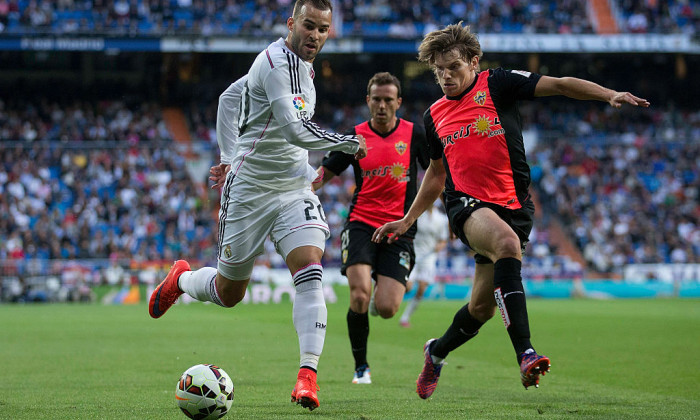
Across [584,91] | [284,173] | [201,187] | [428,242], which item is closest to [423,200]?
[284,173]

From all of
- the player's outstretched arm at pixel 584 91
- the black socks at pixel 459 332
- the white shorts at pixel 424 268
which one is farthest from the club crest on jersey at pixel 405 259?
the white shorts at pixel 424 268

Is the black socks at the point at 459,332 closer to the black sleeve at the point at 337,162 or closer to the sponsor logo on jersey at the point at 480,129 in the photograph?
the sponsor logo on jersey at the point at 480,129

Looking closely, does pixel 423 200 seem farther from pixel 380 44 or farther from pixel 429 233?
pixel 380 44

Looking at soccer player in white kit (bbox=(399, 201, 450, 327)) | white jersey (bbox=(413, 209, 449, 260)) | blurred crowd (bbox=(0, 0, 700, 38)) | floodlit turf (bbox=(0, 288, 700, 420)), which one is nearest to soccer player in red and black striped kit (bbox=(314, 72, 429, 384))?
floodlit turf (bbox=(0, 288, 700, 420))

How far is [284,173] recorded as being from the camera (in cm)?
579

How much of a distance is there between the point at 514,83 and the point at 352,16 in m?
27.4

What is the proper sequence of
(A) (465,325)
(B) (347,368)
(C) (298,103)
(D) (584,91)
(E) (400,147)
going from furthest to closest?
(B) (347,368), (E) (400,147), (A) (465,325), (C) (298,103), (D) (584,91)

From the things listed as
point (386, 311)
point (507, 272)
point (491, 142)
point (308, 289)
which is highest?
point (491, 142)

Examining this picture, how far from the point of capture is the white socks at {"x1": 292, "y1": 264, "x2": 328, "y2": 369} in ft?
17.8

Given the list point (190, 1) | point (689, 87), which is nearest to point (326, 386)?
point (190, 1)

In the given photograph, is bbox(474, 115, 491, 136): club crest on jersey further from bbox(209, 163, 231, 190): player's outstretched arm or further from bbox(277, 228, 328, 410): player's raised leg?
bbox(209, 163, 231, 190): player's outstretched arm

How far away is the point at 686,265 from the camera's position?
26.7 m

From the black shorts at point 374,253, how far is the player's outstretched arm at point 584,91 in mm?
2944

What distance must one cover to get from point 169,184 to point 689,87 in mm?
22251
